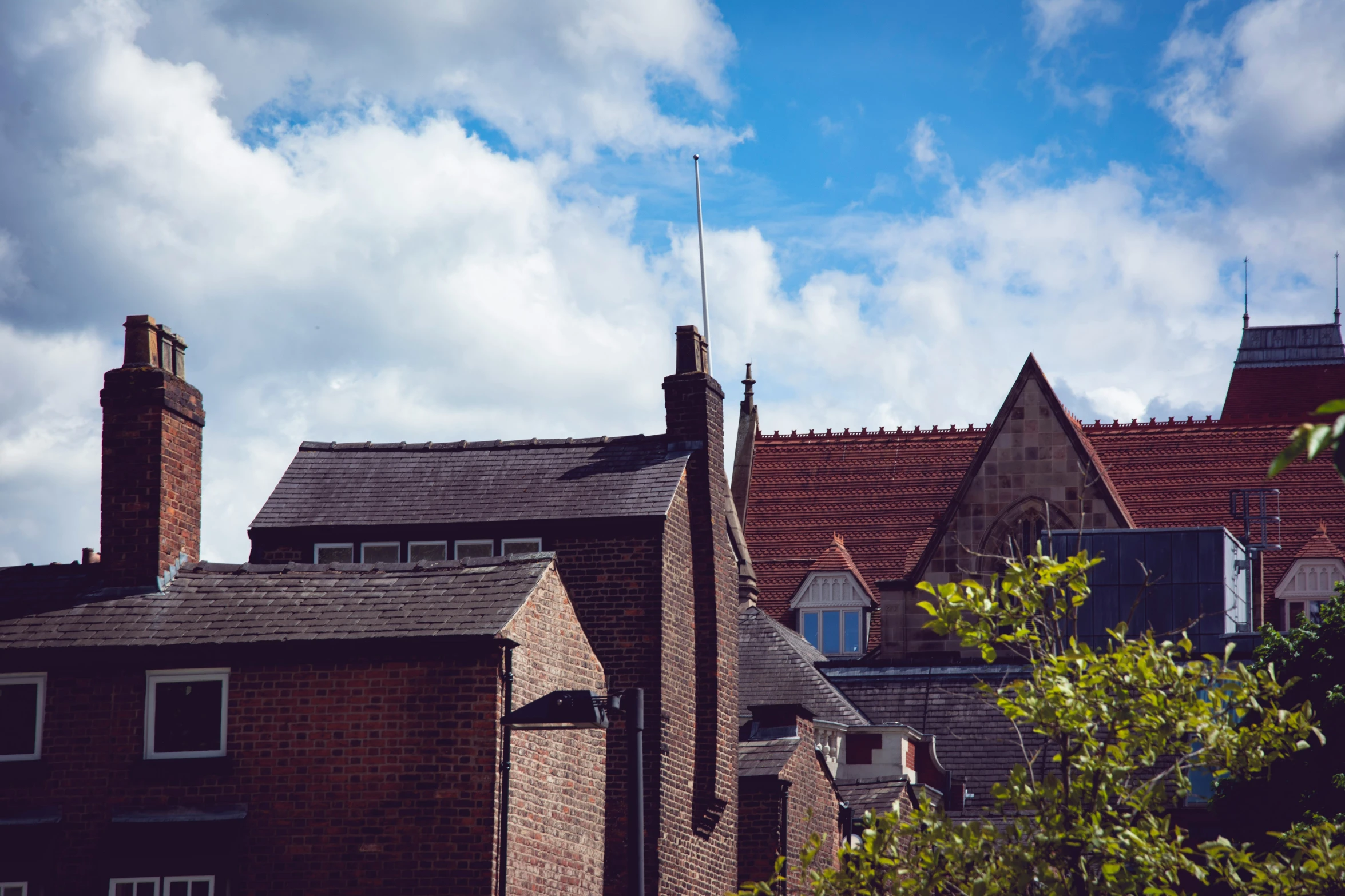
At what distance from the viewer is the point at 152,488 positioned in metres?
23.3

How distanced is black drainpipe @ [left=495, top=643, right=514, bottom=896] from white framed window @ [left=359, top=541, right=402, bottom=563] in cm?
824

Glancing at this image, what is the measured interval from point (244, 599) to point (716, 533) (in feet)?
30.2

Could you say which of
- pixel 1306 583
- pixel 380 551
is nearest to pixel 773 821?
pixel 380 551

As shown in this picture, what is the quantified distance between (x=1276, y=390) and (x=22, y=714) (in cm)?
5439

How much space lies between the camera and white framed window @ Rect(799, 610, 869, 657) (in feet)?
167

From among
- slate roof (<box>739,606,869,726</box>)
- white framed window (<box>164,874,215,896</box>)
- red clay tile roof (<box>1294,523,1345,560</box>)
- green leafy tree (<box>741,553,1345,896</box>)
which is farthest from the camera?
red clay tile roof (<box>1294,523,1345,560</box>)

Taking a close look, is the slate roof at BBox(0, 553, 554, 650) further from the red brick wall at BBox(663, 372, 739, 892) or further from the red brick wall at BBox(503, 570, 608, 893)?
the red brick wall at BBox(663, 372, 739, 892)

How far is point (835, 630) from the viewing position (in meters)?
51.4

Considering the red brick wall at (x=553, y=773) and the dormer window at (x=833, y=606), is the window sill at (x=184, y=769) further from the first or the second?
the dormer window at (x=833, y=606)

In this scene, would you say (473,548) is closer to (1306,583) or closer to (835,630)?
(835,630)

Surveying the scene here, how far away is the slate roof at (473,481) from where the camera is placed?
1138 inches

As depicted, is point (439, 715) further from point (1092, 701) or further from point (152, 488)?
point (1092, 701)

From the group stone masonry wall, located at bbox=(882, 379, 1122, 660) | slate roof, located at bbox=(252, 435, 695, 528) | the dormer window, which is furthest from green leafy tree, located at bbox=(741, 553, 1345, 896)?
the dormer window

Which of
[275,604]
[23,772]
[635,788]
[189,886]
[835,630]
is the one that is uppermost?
[835,630]
